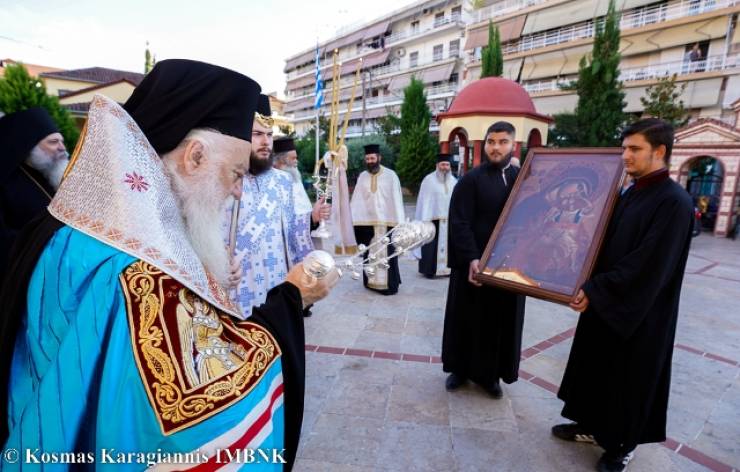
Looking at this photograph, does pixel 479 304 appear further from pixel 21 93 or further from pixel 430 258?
pixel 21 93

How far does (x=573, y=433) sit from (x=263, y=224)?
246cm

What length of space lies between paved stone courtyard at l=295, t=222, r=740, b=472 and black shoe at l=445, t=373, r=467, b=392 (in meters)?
0.06

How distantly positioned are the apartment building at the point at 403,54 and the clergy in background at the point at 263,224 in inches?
1132

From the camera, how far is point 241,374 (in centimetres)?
94

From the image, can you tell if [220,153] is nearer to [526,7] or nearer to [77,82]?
[526,7]

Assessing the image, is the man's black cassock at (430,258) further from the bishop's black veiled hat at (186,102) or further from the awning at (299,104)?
the awning at (299,104)

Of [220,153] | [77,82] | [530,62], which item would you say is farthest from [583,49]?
[77,82]

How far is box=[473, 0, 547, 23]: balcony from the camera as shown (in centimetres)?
2843

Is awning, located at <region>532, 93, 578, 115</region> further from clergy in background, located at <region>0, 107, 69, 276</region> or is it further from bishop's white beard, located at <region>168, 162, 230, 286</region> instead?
bishop's white beard, located at <region>168, 162, 230, 286</region>

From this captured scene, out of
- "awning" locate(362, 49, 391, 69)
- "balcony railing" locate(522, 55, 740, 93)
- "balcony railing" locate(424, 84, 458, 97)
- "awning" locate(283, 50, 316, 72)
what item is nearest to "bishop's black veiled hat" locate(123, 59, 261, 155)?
"balcony railing" locate(522, 55, 740, 93)

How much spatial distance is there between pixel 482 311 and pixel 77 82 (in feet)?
117

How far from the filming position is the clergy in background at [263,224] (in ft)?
8.66

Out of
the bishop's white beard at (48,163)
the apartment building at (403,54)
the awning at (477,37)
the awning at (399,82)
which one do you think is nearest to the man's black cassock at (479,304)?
the bishop's white beard at (48,163)

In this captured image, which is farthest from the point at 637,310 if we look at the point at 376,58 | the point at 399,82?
the point at 376,58
